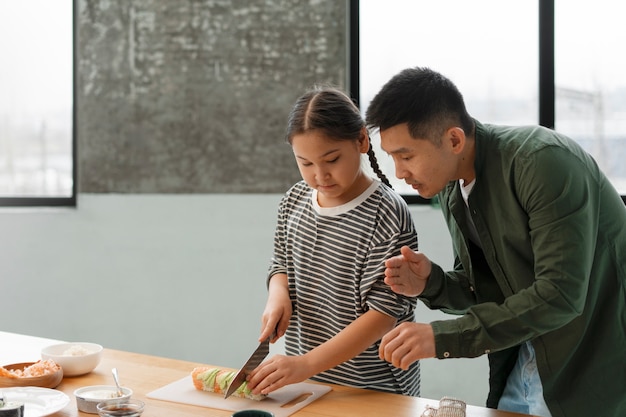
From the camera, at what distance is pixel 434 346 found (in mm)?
1512

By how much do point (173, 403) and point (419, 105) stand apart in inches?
34.4

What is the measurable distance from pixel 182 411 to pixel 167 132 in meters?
2.62

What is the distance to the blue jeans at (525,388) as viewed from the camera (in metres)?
1.75

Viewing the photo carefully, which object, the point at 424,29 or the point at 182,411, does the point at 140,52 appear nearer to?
the point at 424,29

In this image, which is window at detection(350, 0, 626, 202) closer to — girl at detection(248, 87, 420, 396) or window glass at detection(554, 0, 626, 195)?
window glass at detection(554, 0, 626, 195)

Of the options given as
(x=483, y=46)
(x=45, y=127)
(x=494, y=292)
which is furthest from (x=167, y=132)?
(x=494, y=292)

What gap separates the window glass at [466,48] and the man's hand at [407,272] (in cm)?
206

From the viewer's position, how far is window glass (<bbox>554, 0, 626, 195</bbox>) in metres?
3.70

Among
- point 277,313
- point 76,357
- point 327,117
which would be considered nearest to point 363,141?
point 327,117

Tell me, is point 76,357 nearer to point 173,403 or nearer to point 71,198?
point 173,403

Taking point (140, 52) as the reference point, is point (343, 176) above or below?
below

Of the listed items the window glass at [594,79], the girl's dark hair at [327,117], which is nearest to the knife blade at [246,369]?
the girl's dark hair at [327,117]

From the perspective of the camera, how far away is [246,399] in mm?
1639

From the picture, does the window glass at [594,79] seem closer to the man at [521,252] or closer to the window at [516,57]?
the window at [516,57]
